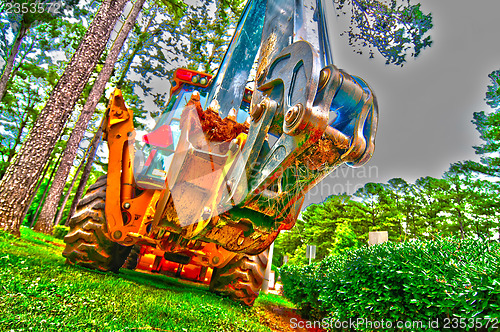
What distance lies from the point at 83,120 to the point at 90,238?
7.97 metres

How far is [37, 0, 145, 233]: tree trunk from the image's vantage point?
9.03 m

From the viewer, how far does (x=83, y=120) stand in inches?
383

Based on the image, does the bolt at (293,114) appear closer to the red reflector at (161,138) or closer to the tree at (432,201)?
the red reflector at (161,138)

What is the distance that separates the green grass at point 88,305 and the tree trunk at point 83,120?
7908 mm

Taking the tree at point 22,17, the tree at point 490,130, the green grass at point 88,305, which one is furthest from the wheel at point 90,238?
the tree at point 490,130

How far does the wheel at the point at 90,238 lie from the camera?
11.4 ft

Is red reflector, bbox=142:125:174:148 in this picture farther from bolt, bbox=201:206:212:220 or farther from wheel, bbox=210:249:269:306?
wheel, bbox=210:249:269:306

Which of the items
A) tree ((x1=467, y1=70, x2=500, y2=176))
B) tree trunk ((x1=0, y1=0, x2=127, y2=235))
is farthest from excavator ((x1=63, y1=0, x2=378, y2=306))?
tree ((x1=467, y1=70, x2=500, y2=176))

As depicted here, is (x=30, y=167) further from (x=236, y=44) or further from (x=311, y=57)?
(x=311, y=57)

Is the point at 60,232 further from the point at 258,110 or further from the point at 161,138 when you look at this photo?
the point at 258,110

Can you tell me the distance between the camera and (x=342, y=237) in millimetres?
13359

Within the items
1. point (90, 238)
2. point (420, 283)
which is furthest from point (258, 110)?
point (90, 238)

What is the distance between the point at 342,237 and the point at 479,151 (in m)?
12.6

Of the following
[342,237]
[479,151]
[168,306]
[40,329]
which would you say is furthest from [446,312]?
[479,151]
